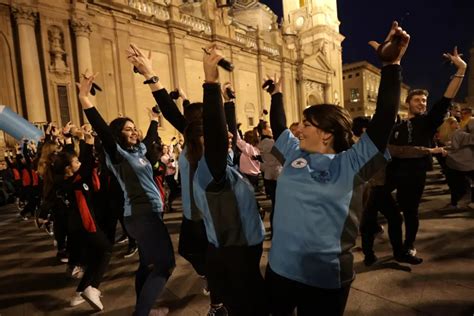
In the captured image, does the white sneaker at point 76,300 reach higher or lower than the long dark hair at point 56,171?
lower

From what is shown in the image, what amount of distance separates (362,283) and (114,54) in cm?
1907

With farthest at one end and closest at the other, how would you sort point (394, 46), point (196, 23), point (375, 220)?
point (196, 23)
point (375, 220)
point (394, 46)

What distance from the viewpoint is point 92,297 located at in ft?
10.8

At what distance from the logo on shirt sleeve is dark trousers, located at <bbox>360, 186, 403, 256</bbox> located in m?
2.57

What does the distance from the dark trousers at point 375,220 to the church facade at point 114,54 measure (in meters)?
16.0

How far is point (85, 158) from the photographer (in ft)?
12.2

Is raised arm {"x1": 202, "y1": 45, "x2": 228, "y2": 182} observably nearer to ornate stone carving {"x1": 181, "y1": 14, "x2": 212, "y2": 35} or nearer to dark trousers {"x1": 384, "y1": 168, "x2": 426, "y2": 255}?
dark trousers {"x1": 384, "y1": 168, "x2": 426, "y2": 255}

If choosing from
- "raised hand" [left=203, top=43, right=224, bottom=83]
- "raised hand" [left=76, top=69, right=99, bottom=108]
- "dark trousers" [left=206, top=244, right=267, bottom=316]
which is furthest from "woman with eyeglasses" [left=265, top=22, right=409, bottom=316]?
"raised hand" [left=76, top=69, right=99, bottom=108]

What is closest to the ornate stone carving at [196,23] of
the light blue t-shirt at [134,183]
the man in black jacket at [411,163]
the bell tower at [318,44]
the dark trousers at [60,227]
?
the bell tower at [318,44]

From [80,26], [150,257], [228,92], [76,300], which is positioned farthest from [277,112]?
[80,26]

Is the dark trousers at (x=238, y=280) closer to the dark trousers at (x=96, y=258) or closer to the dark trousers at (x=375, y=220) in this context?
the dark trousers at (x=96, y=258)

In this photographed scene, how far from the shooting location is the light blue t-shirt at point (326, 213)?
1.57m

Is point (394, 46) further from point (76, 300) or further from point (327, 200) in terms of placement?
point (76, 300)

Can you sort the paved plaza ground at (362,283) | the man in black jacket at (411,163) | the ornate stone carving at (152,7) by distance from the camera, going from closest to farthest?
the paved plaza ground at (362,283), the man in black jacket at (411,163), the ornate stone carving at (152,7)
